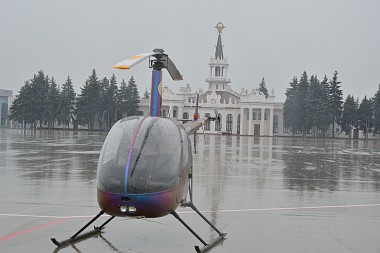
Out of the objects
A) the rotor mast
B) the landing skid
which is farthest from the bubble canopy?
the rotor mast

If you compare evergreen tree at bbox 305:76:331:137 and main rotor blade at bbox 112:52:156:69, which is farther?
evergreen tree at bbox 305:76:331:137

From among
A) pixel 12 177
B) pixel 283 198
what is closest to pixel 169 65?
pixel 283 198

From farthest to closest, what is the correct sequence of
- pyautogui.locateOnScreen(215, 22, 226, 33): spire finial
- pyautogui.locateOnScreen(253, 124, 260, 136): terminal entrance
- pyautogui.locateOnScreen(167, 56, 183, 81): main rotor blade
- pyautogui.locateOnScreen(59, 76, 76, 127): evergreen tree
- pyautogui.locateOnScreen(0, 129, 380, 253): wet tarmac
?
pyautogui.locateOnScreen(215, 22, 226, 33): spire finial, pyautogui.locateOnScreen(253, 124, 260, 136): terminal entrance, pyautogui.locateOnScreen(59, 76, 76, 127): evergreen tree, pyautogui.locateOnScreen(167, 56, 183, 81): main rotor blade, pyautogui.locateOnScreen(0, 129, 380, 253): wet tarmac

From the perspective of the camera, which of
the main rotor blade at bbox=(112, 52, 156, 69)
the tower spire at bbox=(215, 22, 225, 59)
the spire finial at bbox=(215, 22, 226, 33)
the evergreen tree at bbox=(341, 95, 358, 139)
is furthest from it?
the tower spire at bbox=(215, 22, 225, 59)

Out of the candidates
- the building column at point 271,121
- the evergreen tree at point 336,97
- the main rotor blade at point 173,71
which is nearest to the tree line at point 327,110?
the evergreen tree at point 336,97

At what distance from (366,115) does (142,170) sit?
370ft

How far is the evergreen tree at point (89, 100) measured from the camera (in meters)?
112

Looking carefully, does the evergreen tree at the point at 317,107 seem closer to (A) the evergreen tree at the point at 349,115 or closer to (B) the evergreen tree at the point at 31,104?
(A) the evergreen tree at the point at 349,115

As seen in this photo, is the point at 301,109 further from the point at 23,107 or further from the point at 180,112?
the point at 23,107

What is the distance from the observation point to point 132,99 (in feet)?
395

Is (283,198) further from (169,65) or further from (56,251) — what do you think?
A: (56,251)

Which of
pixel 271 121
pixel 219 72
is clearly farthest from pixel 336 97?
pixel 219 72

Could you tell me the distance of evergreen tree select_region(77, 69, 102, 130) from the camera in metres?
112

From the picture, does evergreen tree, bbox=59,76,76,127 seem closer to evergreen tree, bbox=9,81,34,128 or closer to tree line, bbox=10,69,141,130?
tree line, bbox=10,69,141,130
